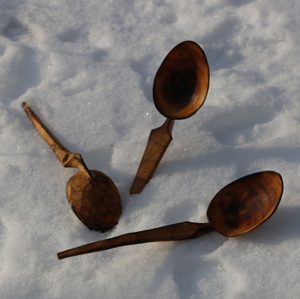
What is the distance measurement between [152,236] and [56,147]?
33 cm

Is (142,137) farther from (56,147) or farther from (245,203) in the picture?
(245,203)

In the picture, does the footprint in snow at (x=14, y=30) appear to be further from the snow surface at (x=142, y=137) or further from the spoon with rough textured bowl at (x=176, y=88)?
the spoon with rough textured bowl at (x=176, y=88)

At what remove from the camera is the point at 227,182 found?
1265mm

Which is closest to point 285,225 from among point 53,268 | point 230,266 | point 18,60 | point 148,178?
point 230,266

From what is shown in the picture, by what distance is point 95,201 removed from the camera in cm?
122

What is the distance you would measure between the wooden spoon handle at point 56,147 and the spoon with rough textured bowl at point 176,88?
0.42ft

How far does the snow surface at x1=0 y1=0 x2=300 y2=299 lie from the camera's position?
113 cm

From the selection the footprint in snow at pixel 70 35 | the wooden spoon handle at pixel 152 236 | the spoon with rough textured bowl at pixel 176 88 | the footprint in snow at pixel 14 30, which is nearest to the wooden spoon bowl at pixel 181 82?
the spoon with rough textured bowl at pixel 176 88

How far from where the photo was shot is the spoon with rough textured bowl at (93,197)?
1208 millimetres

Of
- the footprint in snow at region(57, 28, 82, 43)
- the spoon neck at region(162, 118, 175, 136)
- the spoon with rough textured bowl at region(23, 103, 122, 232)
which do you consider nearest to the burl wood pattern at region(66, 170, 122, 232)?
the spoon with rough textured bowl at region(23, 103, 122, 232)

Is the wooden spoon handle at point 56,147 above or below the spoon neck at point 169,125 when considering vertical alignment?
above

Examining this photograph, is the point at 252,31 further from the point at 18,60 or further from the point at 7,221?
the point at 7,221

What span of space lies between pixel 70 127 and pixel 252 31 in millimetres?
568

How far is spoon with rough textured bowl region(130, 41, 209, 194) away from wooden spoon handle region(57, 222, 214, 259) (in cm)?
14
